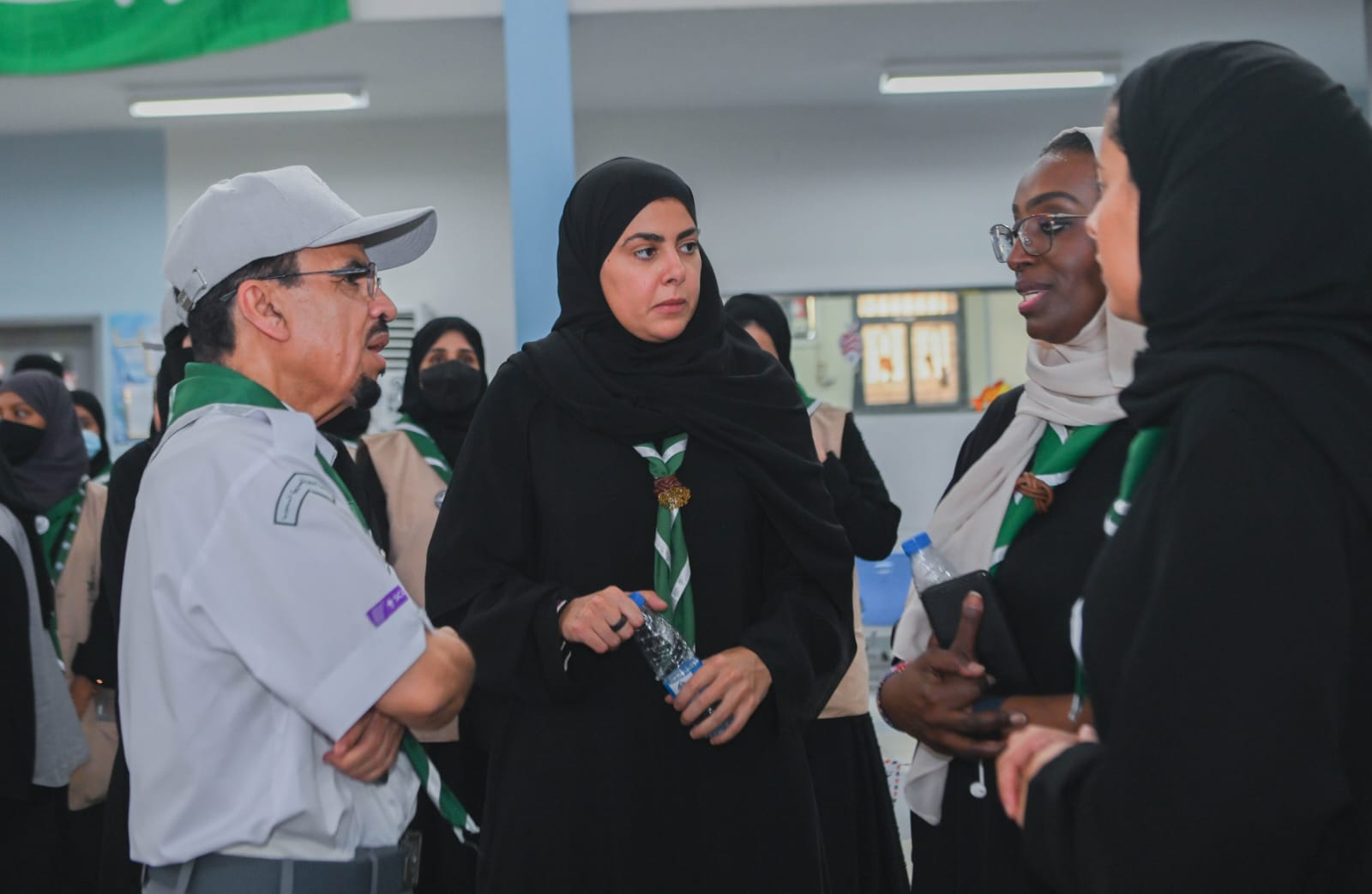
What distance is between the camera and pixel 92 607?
3654mm

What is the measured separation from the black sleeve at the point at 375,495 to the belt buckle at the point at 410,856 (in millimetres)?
1679

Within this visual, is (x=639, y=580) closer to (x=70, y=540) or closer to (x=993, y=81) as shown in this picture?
(x=70, y=540)

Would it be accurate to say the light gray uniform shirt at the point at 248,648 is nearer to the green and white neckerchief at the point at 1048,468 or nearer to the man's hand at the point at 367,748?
the man's hand at the point at 367,748

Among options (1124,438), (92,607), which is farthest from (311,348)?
(92,607)

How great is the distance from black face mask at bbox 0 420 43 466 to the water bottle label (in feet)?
9.49

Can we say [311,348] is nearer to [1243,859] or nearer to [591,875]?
[591,875]

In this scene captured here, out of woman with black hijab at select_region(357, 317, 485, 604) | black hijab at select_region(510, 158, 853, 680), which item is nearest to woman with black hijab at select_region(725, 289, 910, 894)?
black hijab at select_region(510, 158, 853, 680)

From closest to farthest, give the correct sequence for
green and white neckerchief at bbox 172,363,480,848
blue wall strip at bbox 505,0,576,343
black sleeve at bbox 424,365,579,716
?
1. green and white neckerchief at bbox 172,363,480,848
2. black sleeve at bbox 424,365,579,716
3. blue wall strip at bbox 505,0,576,343

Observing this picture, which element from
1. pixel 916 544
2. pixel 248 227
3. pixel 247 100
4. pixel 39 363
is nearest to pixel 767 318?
pixel 916 544

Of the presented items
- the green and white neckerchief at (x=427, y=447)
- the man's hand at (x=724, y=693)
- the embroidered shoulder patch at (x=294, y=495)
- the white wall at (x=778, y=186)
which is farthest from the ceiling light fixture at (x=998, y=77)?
the embroidered shoulder patch at (x=294, y=495)

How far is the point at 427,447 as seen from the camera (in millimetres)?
3592

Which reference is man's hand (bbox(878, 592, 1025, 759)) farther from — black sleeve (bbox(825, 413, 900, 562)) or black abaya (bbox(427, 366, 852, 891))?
black sleeve (bbox(825, 413, 900, 562))

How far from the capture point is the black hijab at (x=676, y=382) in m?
2.04

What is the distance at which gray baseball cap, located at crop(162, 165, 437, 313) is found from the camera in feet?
5.10
